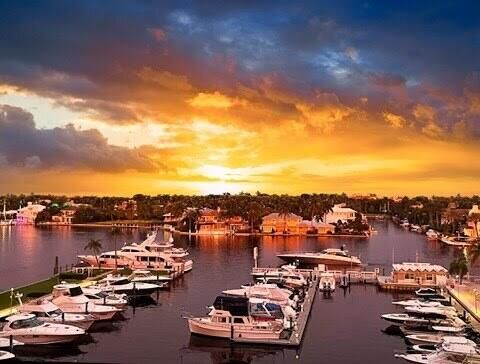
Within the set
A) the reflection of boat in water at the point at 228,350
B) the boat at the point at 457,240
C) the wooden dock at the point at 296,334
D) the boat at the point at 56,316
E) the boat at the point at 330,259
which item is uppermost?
the boat at the point at 457,240

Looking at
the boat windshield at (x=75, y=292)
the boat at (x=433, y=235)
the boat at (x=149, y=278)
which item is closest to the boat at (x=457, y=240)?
the boat at (x=433, y=235)

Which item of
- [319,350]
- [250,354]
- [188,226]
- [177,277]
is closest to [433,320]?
[319,350]

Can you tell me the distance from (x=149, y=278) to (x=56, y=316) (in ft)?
56.2

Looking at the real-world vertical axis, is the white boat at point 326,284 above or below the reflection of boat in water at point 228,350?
above

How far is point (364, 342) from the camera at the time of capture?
35875 millimetres

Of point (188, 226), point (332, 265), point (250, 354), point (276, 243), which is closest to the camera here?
point (250, 354)

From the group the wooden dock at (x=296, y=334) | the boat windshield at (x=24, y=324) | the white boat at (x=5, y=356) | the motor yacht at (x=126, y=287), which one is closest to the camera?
the white boat at (x=5, y=356)

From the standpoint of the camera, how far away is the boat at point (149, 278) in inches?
2094

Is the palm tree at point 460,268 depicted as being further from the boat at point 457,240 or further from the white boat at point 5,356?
the boat at point 457,240

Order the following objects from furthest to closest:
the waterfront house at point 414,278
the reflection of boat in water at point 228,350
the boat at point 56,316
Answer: the waterfront house at point 414,278 < the boat at point 56,316 < the reflection of boat in water at point 228,350

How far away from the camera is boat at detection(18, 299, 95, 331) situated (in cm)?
3659

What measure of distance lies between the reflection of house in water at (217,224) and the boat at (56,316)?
93312 millimetres

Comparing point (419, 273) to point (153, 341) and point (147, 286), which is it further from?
point (153, 341)

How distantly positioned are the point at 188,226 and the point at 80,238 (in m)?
27.1
